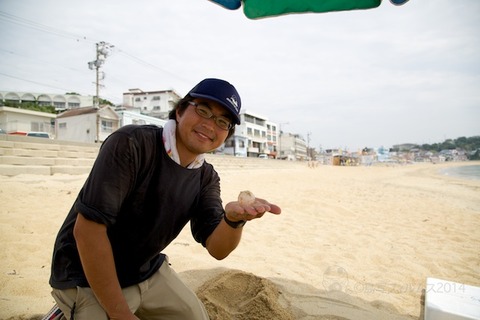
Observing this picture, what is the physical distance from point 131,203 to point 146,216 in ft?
0.39

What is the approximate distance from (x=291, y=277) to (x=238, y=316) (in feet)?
3.32

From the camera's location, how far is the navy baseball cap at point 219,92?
5.26ft

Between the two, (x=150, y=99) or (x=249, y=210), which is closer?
(x=249, y=210)

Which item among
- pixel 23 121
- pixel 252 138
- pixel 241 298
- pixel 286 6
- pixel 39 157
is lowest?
pixel 241 298

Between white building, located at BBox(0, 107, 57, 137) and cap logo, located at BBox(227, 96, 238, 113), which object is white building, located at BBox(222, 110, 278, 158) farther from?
cap logo, located at BBox(227, 96, 238, 113)

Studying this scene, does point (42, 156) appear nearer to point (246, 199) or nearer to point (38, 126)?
point (246, 199)

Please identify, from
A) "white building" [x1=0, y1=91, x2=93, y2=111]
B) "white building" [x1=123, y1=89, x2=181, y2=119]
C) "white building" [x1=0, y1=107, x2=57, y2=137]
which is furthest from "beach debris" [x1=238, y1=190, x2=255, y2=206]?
"white building" [x1=0, y1=91, x2=93, y2=111]

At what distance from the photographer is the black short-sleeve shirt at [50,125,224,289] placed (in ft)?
4.24

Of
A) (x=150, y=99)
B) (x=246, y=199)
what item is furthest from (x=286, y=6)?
(x=150, y=99)

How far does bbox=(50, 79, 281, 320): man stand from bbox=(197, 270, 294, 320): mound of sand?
1.56ft

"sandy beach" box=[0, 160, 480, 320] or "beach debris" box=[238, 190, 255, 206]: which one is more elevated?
"beach debris" box=[238, 190, 255, 206]

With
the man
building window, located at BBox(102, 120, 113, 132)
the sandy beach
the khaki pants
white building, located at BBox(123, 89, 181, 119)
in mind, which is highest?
white building, located at BBox(123, 89, 181, 119)

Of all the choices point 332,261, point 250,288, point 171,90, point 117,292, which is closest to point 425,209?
point 332,261

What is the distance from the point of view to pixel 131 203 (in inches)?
58.8
